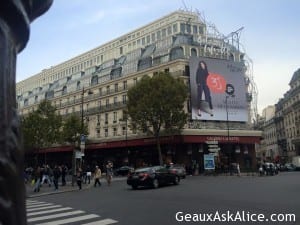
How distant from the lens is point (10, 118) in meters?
1.32

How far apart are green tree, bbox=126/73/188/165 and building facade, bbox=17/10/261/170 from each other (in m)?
4.52

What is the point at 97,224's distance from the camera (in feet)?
34.0

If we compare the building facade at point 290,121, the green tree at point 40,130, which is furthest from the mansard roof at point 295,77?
the green tree at point 40,130

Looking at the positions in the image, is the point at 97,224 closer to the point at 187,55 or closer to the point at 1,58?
the point at 1,58

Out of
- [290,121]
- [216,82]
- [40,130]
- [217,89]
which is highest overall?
[216,82]

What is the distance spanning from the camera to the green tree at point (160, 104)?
44.6 m

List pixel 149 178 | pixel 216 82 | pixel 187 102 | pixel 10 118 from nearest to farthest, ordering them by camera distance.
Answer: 1. pixel 10 118
2. pixel 149 178
3. pixel 187 102
4. pixel 216 82

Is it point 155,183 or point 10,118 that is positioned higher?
point 10,118

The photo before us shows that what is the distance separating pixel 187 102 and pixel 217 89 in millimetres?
5281

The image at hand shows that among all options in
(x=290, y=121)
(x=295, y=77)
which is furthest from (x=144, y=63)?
(x=290, y=121)

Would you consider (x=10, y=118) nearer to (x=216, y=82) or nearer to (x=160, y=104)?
(x=160, y=104)

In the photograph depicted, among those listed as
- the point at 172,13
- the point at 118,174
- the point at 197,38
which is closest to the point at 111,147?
the point at 118,174

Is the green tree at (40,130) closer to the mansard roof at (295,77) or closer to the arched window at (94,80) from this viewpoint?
the arched window at (94,80)

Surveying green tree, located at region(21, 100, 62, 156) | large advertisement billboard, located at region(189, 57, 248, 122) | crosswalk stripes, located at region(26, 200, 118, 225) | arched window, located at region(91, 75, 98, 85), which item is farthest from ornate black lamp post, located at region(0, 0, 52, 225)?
arched window, located at region(91, 75, 98, 85)
